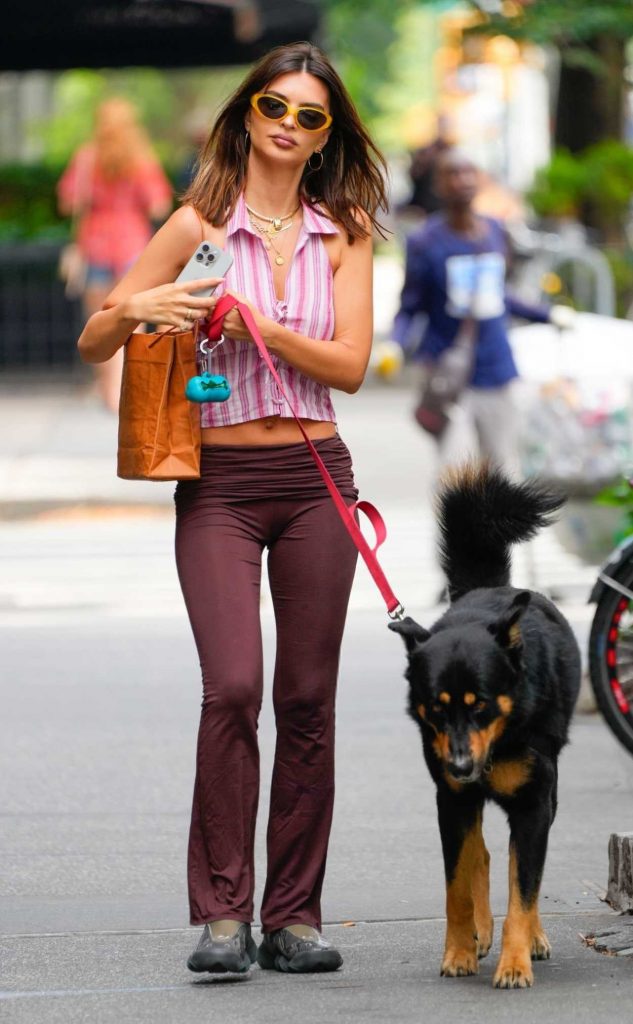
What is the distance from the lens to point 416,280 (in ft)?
33.1

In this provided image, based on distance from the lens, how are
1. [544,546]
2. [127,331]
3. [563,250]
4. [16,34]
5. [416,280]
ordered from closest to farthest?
1. [127,331]
2. [416,280]
3. [544,546]
4. [563,250]
5. [16,34]

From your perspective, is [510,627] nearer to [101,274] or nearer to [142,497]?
[142,497]

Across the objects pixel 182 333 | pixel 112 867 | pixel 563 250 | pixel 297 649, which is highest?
pixel 563 250

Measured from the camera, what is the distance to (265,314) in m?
4.74

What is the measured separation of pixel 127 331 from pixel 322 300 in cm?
46

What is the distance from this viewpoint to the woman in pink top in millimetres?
17047

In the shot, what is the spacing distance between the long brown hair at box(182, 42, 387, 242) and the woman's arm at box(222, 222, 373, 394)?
0.08 metres

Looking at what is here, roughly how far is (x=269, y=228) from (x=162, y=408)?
1.61 feet

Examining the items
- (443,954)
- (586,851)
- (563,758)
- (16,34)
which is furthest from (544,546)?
(16,34)

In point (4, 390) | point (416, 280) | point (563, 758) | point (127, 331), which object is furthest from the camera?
point (4, 390)

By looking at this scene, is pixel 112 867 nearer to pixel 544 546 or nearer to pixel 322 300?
pixel 322 300

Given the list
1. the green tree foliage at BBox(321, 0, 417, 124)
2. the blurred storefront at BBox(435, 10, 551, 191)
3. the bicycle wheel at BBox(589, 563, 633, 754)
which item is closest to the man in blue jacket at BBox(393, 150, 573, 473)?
the bicycle wheel at BBox(589, 563, 633, 754)

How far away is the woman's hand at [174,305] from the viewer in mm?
4539

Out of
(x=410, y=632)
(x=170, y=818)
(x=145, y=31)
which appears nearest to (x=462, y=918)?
(x=410, y=632)
